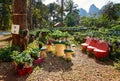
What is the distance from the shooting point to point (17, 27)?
7141 mm

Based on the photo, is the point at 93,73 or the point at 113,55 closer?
the point at 93,73

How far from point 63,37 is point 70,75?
12.3 feet

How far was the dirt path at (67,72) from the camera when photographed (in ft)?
18.5

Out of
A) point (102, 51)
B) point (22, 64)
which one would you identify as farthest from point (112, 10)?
point (22, 64)

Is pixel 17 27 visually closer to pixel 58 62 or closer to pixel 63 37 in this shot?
pixel 58 62

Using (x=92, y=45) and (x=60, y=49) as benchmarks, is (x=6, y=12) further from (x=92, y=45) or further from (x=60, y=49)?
(x=60, y=49)

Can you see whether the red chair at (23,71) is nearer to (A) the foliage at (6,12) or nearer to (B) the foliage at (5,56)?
(B) the foliage at (5,56)

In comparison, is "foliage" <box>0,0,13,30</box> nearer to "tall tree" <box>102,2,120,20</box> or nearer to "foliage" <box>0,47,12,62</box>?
"tall tree" <box>102,2,120,20</box>

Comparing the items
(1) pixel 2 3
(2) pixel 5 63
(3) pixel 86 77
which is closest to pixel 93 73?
(3) pixel 86 77

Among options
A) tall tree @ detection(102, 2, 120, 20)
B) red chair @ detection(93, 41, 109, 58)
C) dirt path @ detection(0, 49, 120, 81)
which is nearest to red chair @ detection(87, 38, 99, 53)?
red chair @ detection(93, 41, 109, 58)

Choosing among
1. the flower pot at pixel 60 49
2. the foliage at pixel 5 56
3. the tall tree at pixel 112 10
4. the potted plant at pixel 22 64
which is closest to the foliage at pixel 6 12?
the tall tree at pixel 112 10

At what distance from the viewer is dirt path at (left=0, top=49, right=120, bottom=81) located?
5637mm

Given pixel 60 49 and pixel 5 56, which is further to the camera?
pixel 60 49

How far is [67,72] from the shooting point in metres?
6.21
